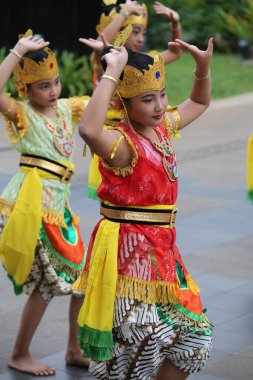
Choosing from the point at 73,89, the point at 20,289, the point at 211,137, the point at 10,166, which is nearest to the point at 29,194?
the point at 20,289

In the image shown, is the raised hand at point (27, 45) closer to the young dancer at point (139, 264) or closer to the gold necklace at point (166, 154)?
the young dancer at point (139, 264)

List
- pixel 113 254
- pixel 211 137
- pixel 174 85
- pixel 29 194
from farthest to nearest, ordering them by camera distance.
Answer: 1. pixel 174 85
2. pixel 211 137
3. pixel 29 194
4. pixel 113 254

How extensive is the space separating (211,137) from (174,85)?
623 cm

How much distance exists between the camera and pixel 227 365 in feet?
18.4

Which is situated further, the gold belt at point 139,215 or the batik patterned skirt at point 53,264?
the batik patterned skirt at point 53,264

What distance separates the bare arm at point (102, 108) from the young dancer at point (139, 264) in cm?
9

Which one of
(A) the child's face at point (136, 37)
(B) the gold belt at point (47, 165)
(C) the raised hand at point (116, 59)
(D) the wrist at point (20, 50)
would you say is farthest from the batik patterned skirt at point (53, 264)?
(A) the child's face at point (136, 37)

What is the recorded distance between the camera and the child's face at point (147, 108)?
14.5 feet

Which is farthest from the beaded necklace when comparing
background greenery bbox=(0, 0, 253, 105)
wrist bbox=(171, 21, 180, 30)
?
background greenery bbox=(0, 0, 253, 105)

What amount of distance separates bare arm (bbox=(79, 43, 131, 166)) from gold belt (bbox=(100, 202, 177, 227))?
32cm

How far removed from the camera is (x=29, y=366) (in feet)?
18.1

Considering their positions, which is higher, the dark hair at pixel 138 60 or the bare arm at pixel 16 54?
the bare arm at pixel 16 54

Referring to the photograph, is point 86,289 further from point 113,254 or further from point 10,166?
point 10,166

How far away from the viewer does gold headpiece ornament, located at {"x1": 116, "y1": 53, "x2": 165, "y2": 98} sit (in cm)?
439
